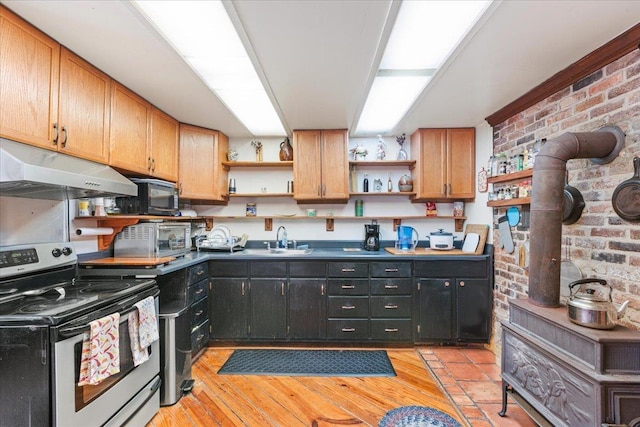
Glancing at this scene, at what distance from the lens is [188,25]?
1.51 metres

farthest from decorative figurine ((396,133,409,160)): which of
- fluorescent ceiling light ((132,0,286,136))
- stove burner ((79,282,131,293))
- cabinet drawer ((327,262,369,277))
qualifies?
stove burner ((79,282,131,293))

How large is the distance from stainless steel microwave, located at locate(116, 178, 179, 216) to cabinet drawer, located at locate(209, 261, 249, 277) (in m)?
Result: 0.70

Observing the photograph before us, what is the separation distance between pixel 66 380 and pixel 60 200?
133cm

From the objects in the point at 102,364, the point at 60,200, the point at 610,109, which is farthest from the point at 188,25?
the point at 610,109

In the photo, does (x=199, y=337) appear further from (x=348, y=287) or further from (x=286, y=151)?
(x=286, y=151)

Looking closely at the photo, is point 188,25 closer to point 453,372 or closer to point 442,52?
point 442,52

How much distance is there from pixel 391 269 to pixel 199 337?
192 cm

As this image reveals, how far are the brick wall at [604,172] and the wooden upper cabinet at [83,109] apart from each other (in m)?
3.20

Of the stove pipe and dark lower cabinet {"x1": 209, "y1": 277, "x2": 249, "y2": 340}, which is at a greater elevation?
the stove pipe

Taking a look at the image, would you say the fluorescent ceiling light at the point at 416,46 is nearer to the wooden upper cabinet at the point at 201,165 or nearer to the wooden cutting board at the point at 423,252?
the wooden cutting board at the point at 423,252

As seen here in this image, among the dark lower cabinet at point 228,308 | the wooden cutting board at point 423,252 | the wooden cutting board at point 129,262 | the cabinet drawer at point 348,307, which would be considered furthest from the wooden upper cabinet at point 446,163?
the wooden cutting board at point 129,262

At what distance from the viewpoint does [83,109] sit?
1.89 m

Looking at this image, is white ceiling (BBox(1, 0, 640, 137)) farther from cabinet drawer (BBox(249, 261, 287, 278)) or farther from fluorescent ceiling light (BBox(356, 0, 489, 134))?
cabinet drawer (BBox(249, 261, 287, 278))

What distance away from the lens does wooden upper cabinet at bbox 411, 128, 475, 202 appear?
3201 mm
